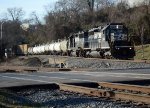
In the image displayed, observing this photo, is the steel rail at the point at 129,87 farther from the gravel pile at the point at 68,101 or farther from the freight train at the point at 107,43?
the freight train at the point at 107,43

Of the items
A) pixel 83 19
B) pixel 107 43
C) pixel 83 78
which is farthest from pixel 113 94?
pixel 83 19

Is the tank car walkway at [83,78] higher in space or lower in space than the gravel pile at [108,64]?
lower

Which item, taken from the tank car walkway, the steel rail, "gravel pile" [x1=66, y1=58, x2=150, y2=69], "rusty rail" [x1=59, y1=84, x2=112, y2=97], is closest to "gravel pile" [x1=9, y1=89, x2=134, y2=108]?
"rusty rail" [x1=59, y1=84, x2=112, y2=97]

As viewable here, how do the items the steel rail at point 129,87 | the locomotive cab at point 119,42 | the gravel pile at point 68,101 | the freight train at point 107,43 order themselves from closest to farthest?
the gravel pile at point 68,101, the steel rail at point 129,87, the locomotive cab at point 119,42, the freight train at point 107,43

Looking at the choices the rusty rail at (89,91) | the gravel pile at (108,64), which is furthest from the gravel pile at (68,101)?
the gravel pile at (108,64)

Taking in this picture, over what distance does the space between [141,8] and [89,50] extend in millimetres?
19494

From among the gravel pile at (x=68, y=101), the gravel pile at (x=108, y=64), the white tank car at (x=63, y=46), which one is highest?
the white tank car at (x=63, y=46)

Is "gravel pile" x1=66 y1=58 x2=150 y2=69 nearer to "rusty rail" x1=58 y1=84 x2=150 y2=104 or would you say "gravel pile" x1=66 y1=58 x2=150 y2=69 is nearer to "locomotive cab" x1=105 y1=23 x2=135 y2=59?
"locomotive cab" x1=105 y1=23 x2=135 y2=59

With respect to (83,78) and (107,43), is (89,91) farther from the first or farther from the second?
(107,43)

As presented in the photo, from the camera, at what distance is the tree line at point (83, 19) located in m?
54.8

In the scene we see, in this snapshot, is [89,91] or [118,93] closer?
[118,93]

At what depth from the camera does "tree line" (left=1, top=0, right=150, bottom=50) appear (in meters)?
54.8

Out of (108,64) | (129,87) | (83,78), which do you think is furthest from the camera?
(108,64)

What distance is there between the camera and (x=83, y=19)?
86.8 metres
